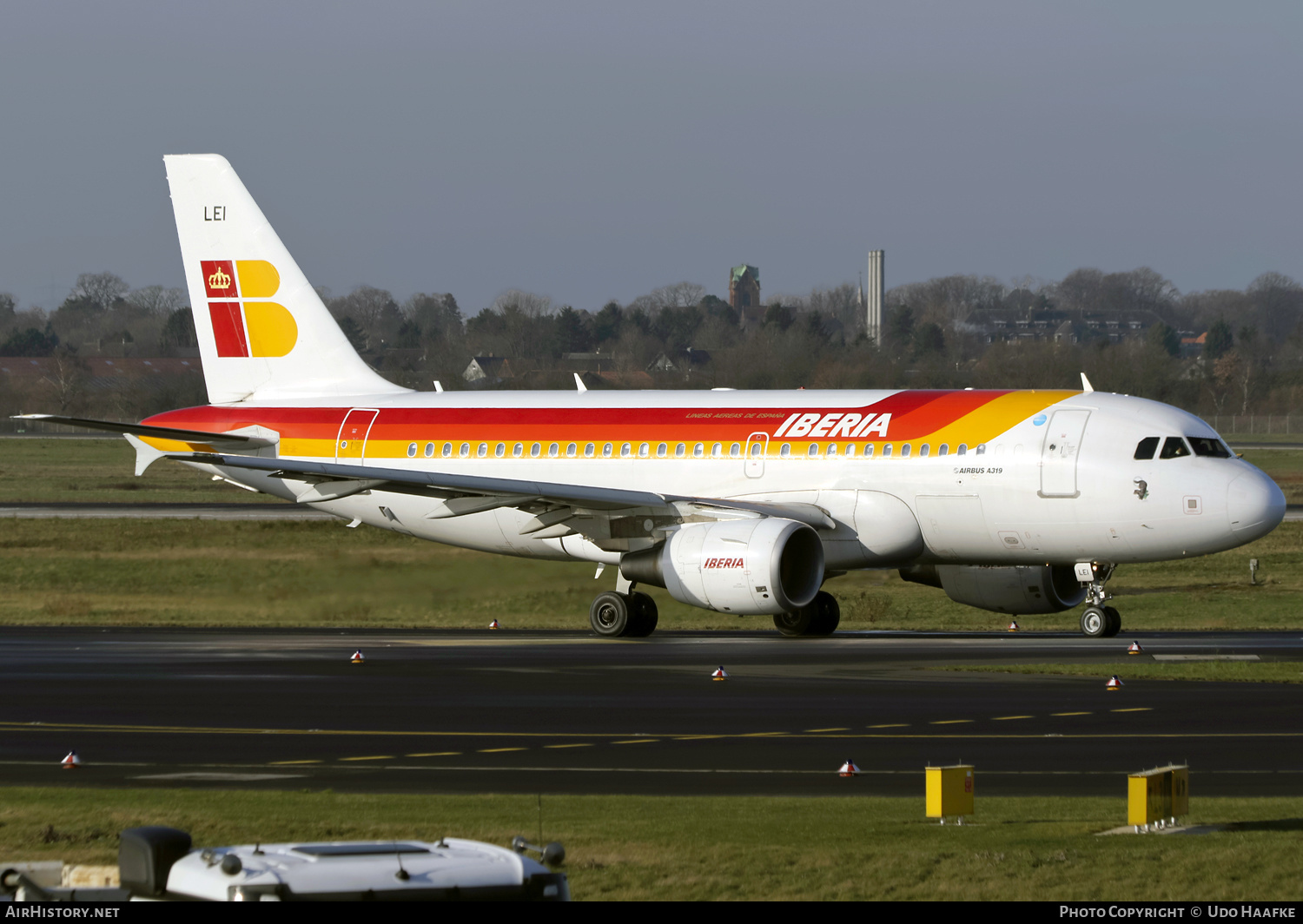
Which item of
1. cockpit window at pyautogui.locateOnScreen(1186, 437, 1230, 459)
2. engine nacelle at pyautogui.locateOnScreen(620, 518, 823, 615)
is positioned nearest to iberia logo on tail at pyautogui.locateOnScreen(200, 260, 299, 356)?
engine nacelle at pyautogui.locateOnScreen(620, 518, 823, 615)

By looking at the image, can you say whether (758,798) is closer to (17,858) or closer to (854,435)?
(17,858)

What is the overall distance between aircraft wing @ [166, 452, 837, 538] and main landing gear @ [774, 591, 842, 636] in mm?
2278

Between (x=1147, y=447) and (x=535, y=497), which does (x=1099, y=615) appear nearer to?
(x=1147, y=447)

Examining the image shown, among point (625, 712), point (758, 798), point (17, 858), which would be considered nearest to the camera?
point (17, 858)

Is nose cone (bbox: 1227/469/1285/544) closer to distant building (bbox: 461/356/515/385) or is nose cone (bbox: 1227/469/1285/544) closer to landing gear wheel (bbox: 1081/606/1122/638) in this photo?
landing gear wheel (bbox: 1081/606/1122/638)

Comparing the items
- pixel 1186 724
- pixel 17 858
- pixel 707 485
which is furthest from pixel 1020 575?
pixel 17 858

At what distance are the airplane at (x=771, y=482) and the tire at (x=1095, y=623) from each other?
0.15ft

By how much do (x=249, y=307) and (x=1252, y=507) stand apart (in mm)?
21128

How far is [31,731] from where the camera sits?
20.7m

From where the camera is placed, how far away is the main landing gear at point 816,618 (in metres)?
34.9

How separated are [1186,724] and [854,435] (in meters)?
13.3

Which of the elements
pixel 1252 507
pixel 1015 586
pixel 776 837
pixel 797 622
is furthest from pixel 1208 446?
pixel 776 837

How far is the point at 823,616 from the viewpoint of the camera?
34.9m

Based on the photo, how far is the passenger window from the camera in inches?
1247
